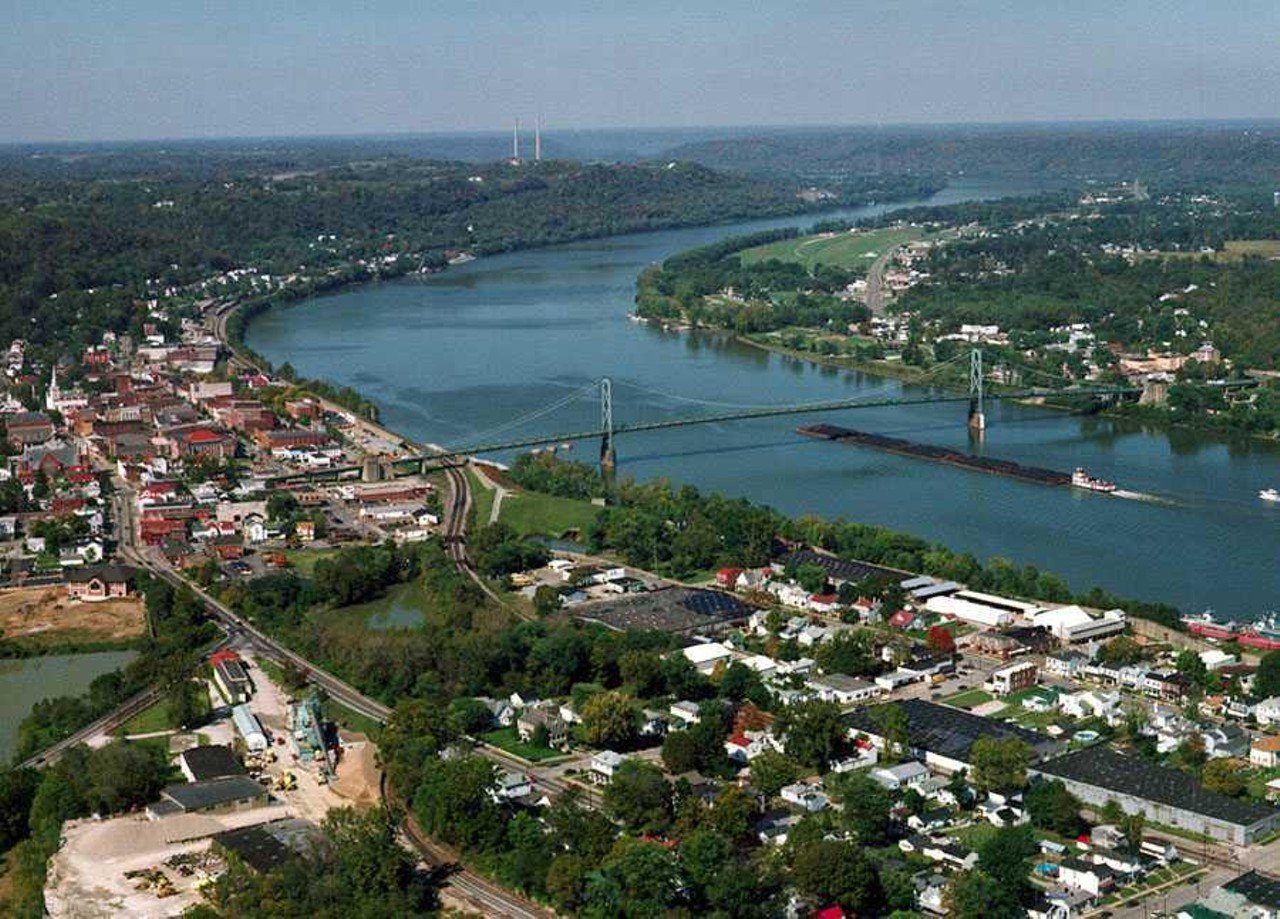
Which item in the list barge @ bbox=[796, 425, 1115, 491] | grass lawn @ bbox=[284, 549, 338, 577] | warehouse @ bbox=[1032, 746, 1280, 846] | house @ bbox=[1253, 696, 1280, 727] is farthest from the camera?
barge @ bbox=[796, 425, 1115, 491]

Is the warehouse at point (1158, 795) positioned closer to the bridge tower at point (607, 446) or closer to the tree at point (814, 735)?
the tree at point (814, 735)

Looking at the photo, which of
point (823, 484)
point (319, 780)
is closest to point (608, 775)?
point (319, 780)

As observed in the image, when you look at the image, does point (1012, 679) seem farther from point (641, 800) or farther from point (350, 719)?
point (350, 719)

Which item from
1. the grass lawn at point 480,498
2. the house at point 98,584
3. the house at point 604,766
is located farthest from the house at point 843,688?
the house at point 98,584

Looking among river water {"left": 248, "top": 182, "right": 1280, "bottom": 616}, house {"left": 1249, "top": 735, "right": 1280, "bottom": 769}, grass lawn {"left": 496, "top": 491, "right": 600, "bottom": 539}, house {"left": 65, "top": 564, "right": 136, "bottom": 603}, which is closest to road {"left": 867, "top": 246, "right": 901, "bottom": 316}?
river water {"left": 248, "top": 182, "right": 1280, "bottom": 616}

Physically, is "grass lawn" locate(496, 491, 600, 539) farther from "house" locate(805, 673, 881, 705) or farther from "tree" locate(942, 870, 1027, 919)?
"tree" locate(942, 870, 1027, 919)
